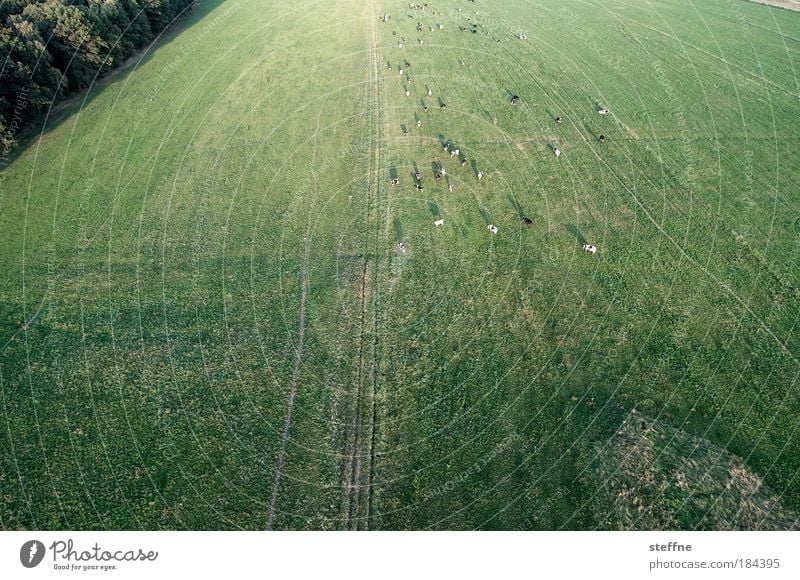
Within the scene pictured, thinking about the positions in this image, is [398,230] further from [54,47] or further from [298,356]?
[54,47]

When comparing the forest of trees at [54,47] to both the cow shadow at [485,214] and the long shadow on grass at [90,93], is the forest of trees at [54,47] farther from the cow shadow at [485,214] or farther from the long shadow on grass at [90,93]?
the cow shadow at [485,214]

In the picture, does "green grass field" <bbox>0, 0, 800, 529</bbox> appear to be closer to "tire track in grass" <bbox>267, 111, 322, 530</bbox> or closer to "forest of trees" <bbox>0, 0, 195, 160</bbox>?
"tire track in grass" <bbox>267, 111, 322, 530</bbox>

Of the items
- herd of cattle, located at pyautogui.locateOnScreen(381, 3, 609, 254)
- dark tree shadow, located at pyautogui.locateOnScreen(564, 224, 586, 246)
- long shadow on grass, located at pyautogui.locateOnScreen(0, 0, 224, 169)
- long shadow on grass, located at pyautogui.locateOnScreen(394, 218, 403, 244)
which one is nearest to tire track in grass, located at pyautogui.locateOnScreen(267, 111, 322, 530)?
long shadow on grass, located at pyautogui.locateOnScreen(394, 218, 403, 244)
